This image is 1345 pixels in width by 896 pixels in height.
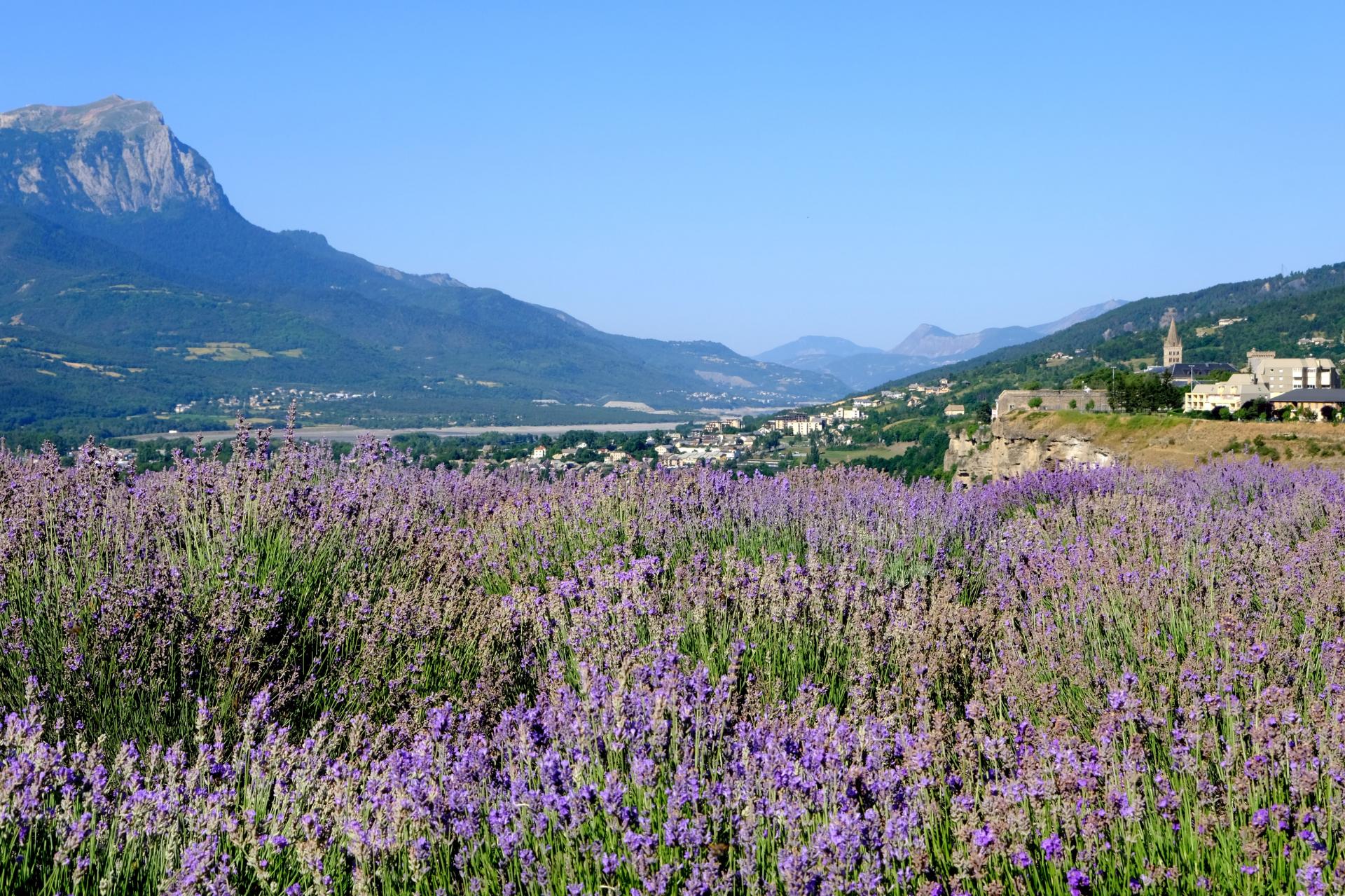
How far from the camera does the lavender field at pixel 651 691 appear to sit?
7.29ft

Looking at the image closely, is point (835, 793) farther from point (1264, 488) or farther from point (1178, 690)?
point (1264, 488)

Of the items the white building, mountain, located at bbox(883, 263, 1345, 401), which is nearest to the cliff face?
the white building

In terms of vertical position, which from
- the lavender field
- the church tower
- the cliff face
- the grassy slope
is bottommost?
the cliff face

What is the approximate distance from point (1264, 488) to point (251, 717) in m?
7.14

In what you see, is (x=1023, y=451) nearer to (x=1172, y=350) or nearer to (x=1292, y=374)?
(x=1292, y=374)

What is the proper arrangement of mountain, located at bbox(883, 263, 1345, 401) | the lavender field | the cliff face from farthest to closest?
mountain, located at bbox(883, 263, 1345, 401) < the cliff face < the lavender field

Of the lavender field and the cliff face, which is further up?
the lavender field

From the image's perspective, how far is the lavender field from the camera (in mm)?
2221

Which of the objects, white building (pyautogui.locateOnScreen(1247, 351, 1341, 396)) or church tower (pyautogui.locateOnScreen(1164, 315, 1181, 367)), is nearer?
white building (pyautogui.locateOnScreen(1247, 351, 1341, 396))

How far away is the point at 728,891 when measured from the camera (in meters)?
2.18

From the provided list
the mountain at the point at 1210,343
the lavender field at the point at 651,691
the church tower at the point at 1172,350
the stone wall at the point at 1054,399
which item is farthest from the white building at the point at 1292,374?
the lavender field at the point at 651,691

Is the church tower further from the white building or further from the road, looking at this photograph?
the road

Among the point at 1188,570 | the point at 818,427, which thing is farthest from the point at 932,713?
the point at 818,427

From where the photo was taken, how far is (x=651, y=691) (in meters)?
3.01
